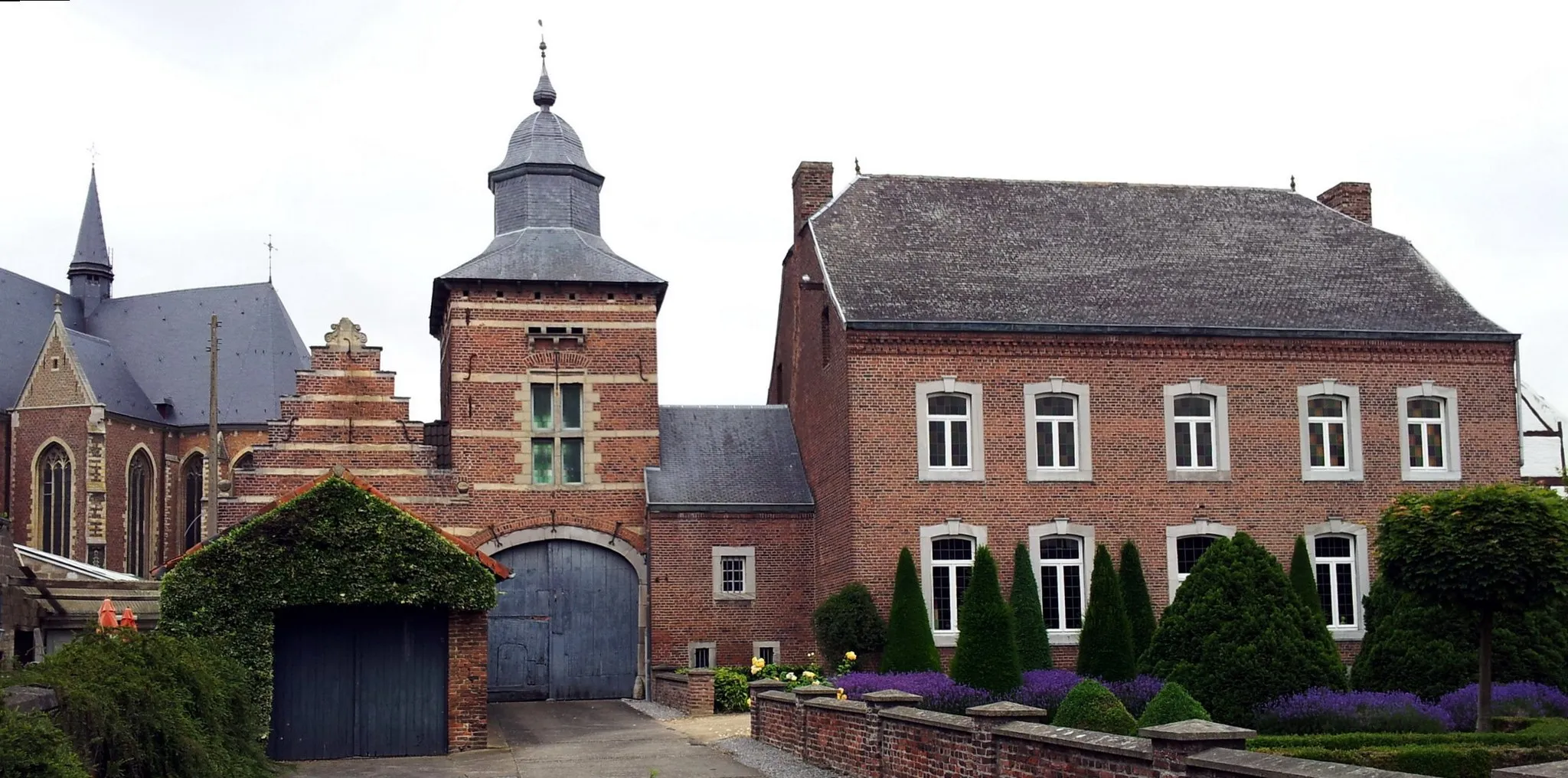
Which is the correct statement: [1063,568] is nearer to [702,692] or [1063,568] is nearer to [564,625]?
[702,692]

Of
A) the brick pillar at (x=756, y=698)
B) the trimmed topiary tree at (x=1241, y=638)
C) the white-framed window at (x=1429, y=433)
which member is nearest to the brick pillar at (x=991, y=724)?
the trimmed topiary tree at (x=1241, y=638)

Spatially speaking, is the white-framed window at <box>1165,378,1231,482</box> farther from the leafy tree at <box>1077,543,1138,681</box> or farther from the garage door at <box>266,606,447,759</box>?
the garage door at <box>266,606,447,759</box>

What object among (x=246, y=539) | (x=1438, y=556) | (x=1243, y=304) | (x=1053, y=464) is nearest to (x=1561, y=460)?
(x=1243, y=304)

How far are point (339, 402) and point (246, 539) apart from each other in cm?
1069

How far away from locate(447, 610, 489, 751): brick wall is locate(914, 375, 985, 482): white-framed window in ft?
33.5

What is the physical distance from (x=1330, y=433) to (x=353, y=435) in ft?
58.1

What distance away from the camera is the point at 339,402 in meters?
28.4

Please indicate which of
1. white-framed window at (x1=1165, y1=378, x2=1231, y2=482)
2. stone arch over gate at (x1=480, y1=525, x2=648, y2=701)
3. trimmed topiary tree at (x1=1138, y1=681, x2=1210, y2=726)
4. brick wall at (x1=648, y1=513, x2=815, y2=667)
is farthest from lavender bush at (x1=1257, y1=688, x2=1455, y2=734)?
stone arch over gate at (x1=480, y1=525, x2=648, y2=701)

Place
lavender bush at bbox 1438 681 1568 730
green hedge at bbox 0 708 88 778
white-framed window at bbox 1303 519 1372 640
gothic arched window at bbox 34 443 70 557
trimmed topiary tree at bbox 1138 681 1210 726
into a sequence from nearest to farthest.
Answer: green hedge at bbox 0 708 88 778 → trimmed topiary tree at bbox 1138 681 1210 726 → lavender bush at bbox 1438 681 1568 730 → white-framed window at bbox 1303 519 1372 640 → gothic arched window at bbox 34 443 70 557

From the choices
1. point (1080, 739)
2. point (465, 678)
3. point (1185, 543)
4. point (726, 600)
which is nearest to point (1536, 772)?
point (1080, 739)

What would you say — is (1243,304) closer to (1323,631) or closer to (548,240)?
(1323,631)

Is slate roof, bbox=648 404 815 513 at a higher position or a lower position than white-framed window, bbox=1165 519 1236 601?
higher

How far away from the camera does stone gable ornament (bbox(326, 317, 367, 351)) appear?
2854 centimetres

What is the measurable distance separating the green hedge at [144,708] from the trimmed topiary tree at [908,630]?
39.8 feet
